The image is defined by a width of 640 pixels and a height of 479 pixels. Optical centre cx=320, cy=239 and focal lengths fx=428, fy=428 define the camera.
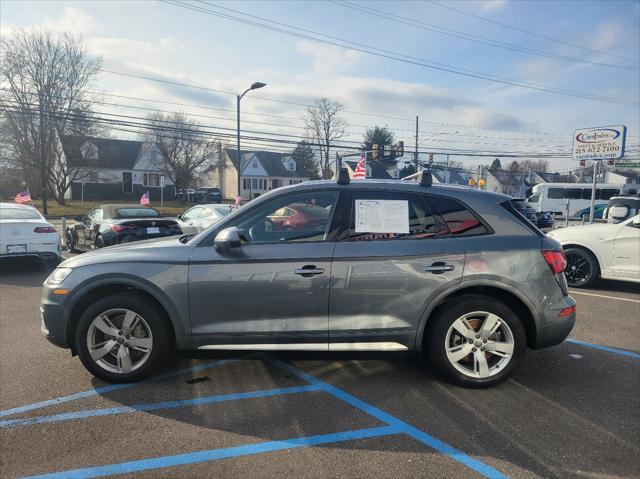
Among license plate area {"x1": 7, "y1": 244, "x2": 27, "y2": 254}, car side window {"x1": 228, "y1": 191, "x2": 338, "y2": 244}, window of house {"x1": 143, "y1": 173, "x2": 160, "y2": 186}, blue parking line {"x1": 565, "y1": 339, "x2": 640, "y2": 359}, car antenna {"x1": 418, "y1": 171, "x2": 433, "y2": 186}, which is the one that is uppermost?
window of house {"x1": 143, "y1": 173, "x2": 160, "y2": 186}

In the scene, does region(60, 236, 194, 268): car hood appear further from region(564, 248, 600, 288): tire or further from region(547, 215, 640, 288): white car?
region(564, 248, 600, 288): tire

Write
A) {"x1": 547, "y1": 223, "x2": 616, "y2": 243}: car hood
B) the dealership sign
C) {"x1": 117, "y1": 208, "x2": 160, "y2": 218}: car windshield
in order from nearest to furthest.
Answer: {"x1": 547, "y1": 223, "x2": 616, "y2": 243}: car hood < {"x1": 117, "y1": 208, "x2": 160, "y2": 218}: car windshield < the dealership sign

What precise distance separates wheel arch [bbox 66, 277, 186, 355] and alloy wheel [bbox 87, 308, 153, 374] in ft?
0.56

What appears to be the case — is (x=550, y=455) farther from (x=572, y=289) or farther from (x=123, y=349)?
(x=572, y=289)

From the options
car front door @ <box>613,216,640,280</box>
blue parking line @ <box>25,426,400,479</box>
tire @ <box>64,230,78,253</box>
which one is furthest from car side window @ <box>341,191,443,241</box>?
tire @ <box>64,230,78,253</box>

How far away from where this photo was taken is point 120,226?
9.36 meters

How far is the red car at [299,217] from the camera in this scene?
3.66m

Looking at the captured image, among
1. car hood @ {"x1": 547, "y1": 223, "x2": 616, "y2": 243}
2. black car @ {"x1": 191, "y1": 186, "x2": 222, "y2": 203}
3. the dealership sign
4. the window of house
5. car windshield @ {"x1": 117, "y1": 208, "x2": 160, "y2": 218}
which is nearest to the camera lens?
car hood @ {"x1": 547, "y1": 223, "x2": 616, "y2": 243}

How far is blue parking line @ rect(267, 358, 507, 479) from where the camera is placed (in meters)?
2.62

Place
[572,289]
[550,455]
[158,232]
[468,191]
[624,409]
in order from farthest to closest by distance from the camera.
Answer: [158,232] < [572,289] < [468,191] < [624,409] < [550,455]

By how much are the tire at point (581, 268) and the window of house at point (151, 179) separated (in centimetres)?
4911

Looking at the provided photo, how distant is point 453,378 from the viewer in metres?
3.63

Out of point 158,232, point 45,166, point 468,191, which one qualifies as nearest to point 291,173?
point 45,166

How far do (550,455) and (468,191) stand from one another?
2.11 m
